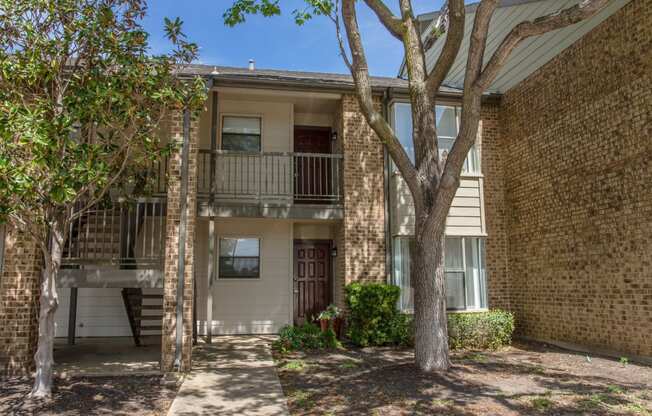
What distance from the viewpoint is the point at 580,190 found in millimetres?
9086

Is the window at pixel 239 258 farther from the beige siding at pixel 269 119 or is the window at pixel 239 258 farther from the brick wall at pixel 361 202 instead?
the beige siding at pixel 269 119

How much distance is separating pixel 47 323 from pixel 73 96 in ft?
10.2

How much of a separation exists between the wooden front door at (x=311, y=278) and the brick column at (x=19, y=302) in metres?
5.99

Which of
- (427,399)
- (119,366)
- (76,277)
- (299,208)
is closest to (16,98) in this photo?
(76,277)

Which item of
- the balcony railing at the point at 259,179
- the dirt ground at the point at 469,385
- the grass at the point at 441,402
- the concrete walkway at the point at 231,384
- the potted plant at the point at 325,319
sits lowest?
the concrete walkway at the point at 231,384

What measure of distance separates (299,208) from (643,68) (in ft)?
22.7

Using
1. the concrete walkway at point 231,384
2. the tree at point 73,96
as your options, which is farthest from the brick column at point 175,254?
the tree at point 73,96

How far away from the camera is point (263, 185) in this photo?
462 inches

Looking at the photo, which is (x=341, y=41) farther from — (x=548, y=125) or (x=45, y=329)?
(x=45, y=329)

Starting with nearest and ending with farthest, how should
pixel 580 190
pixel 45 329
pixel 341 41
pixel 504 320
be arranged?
pixel 45 329 → pixel 341 41 → pixel 580 190 → pixel 504 320

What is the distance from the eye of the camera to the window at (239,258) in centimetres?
1180

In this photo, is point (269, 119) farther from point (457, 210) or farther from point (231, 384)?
point (231, 384)

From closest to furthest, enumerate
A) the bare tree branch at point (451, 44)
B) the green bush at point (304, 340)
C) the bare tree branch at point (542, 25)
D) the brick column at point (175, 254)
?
the bare tree branch at point (542, 25), the bare tree branch at point (451, 44), the brick column at point (175, 254), the green bush at point (304, 340)

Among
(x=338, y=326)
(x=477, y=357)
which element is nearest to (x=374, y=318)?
(x=338, y=326)
